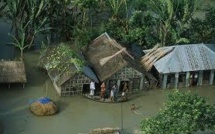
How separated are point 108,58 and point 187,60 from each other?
3.55 metres

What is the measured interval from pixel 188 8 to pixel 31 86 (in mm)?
7910

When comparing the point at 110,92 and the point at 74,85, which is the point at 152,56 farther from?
the point at 74,85

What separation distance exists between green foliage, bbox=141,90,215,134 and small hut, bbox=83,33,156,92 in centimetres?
506

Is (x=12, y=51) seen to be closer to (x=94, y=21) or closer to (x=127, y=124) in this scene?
(x=94, y=21)

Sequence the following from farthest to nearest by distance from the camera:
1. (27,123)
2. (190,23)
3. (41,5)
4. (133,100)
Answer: (190,23)
(41,5)
(133,100)
(27,123)

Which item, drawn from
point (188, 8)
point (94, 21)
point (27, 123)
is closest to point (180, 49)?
point (188, 8)

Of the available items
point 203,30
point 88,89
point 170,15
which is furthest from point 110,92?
point 203,30

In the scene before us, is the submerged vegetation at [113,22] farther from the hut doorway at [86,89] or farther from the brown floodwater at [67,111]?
the hut doorway at [86,89]

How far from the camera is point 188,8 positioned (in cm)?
2497

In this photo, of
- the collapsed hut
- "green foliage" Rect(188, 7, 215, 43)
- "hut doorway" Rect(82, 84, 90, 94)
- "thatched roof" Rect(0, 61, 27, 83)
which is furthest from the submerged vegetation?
"hut doorway" Rect(82, 84, 90, 94)

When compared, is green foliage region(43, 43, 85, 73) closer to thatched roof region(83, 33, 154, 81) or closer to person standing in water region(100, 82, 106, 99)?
thatched roof region(83, 33, 154, 81)

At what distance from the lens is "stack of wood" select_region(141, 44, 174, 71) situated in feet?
80.7

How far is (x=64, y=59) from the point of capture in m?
23.8

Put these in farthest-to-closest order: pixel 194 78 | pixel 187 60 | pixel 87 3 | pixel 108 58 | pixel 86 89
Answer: pixel 87 3
pixel 194 78
pixel 187 60
pixel 108 58
pixel 86 89
